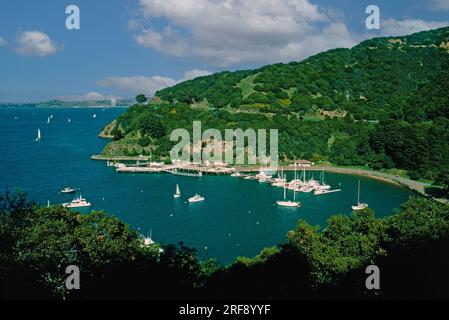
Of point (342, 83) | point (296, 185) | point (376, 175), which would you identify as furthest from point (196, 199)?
point (342, 83)

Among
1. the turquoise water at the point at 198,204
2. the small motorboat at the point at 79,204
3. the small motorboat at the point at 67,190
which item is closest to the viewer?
the turquoise water at the point at 198,204

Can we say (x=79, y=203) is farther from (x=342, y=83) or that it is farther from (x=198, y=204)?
(x=342, y=83)

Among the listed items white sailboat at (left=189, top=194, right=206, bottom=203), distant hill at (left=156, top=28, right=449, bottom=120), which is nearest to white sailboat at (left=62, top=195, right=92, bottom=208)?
white sailboat at (left=189, top=194, right=206, bottom=203)

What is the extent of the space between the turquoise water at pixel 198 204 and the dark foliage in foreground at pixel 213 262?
10.8 meters

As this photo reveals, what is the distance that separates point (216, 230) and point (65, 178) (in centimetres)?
2894

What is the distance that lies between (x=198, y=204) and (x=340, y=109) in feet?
155

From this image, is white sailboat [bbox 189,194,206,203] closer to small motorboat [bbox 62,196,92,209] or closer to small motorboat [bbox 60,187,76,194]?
small motorboat [bbox 62,196,92,209]

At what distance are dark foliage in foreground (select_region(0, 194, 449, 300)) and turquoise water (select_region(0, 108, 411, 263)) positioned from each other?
35.4ft

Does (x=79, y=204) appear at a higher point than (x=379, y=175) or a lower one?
lower

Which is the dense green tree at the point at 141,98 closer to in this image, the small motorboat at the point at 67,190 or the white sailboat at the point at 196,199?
the small motorboat at the point at 67,190

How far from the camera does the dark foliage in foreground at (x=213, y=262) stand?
16.3m

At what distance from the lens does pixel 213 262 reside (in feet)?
75.8

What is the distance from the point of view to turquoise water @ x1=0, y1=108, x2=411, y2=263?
36938 millimetres

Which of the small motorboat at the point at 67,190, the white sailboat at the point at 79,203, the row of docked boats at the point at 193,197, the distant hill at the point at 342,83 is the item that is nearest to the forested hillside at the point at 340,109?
the distant hill at the point at 342,83
